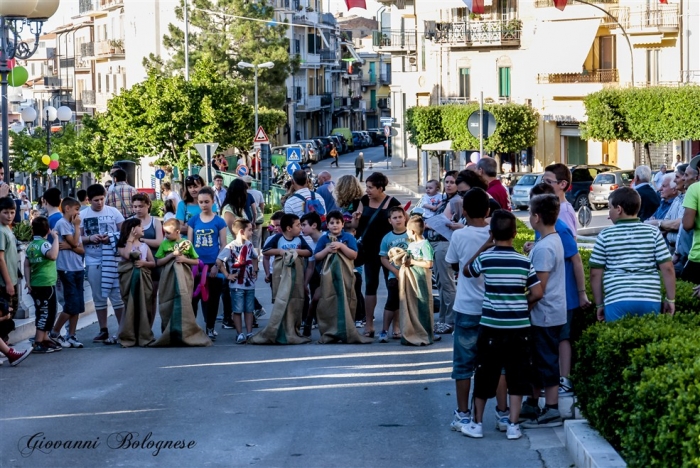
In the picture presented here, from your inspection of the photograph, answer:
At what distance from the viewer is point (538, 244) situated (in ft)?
30.1

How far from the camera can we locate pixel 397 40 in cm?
7494

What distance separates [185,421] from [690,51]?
4852cm

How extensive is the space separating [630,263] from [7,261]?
678 cm

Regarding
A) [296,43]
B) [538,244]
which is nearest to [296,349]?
[538,244]

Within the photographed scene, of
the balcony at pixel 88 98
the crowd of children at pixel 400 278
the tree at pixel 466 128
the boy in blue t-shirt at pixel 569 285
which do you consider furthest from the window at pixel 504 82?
the boy in blue t-shirt at pixel 569 285

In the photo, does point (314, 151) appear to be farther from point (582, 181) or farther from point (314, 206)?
point (314, 206)

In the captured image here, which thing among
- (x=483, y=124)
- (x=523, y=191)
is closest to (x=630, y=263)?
(x=483, y=124)

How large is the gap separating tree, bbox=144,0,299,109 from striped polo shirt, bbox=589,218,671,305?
6056 cm

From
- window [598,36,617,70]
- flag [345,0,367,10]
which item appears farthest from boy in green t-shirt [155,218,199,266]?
window [598,36,617,70]

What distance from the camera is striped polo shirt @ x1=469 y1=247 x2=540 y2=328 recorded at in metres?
8.85

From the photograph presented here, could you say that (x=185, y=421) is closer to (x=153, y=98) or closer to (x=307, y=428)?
(x=307, y=428)

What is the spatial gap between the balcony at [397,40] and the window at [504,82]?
1093 cm

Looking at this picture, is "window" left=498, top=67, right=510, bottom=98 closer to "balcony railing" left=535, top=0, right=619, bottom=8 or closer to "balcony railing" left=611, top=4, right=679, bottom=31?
"balcony railing" left=535, top=0, right=619, bottom=8

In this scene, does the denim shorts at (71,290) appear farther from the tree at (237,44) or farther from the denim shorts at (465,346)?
the tree at (237,44)
